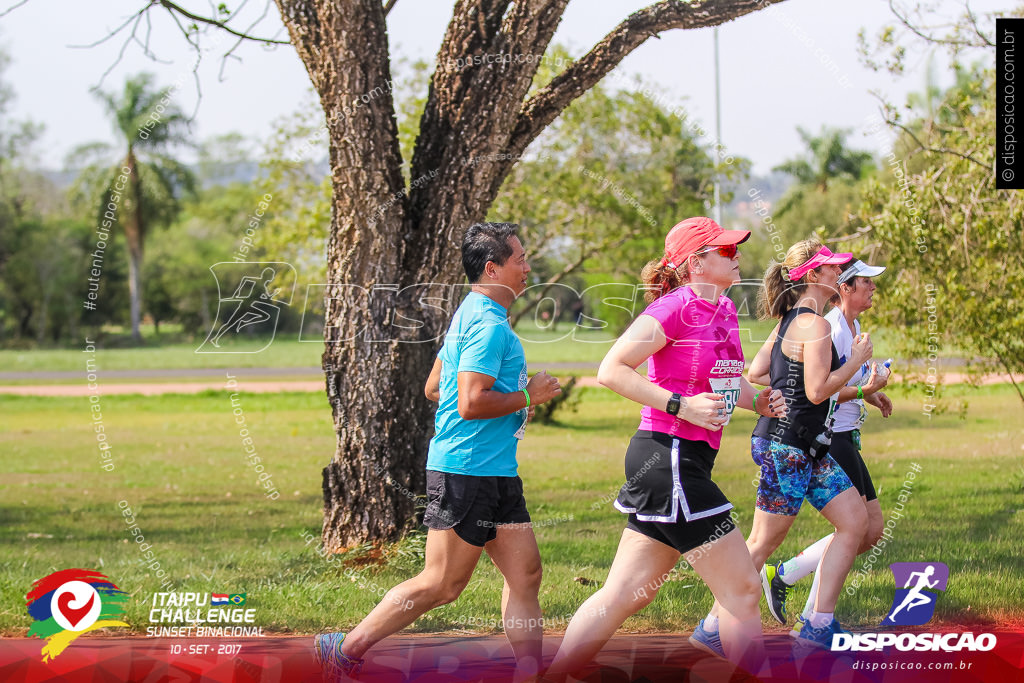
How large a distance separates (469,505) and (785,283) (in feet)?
6.74

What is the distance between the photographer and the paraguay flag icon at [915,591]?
17.2 ft

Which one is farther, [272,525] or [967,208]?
[272,525]

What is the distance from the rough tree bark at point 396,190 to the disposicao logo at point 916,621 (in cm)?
308

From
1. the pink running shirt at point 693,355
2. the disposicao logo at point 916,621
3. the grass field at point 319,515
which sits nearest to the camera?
the pink running shirt at point 693,355

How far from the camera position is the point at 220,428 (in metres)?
17.6

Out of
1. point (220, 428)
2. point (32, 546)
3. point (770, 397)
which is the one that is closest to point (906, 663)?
point (770, 397)

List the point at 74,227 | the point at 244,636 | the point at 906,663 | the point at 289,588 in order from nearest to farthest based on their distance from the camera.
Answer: the point at 906,663 → the point at 244,636 → the point at 289,588 → the point at 74,227

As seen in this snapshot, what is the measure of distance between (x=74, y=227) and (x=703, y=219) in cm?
5560

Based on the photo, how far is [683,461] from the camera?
3656 mm

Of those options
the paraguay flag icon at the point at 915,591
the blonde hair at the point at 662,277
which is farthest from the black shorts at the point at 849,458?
the blonde hair at the point at 662,277

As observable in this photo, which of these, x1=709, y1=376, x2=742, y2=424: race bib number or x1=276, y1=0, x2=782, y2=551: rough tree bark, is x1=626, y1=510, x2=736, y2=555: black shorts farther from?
x1=276, y1=0, x2=782, y2=551: rough tree bark

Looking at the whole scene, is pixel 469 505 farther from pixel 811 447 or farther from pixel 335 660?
pixel 811 447

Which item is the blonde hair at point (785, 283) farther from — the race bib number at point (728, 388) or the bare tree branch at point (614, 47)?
the bare tree branch at point (614, 47)

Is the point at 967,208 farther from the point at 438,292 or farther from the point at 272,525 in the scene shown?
the point at 272,525
